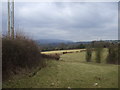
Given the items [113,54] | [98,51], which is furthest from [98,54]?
[113,54]

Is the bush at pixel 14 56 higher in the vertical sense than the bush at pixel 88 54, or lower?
higher

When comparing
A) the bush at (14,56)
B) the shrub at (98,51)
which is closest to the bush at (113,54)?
the shrub at (98,51)

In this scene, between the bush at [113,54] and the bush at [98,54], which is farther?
the bush at [98,54]

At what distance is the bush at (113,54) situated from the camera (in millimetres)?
17031

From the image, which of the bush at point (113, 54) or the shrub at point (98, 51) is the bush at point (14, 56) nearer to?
the bush at point (113, 54)

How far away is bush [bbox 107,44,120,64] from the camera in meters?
17.0

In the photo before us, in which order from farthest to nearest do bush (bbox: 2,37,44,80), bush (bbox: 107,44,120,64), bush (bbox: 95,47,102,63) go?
bush (bbox: 95,47,102,63) < bush (bbox: 107,44,120,64) < bush (bbox: 2,37,44,80)

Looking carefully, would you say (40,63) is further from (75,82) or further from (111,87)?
Answer: (111,87)

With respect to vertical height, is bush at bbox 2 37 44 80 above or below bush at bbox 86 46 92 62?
above

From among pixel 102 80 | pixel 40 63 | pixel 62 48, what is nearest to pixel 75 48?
pixel 62 48

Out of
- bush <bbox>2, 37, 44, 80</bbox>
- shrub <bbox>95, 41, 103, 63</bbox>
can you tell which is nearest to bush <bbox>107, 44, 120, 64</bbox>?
shrub <bbox>95, 41, 103, 63</bbox>

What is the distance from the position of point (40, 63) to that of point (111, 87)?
4779 millimetres

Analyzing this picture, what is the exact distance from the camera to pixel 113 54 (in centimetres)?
1758

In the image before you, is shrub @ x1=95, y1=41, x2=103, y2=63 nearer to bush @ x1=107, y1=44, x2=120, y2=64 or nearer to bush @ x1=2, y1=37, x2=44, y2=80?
bush @ x1=107, y1=44, x2=120, y2=64
